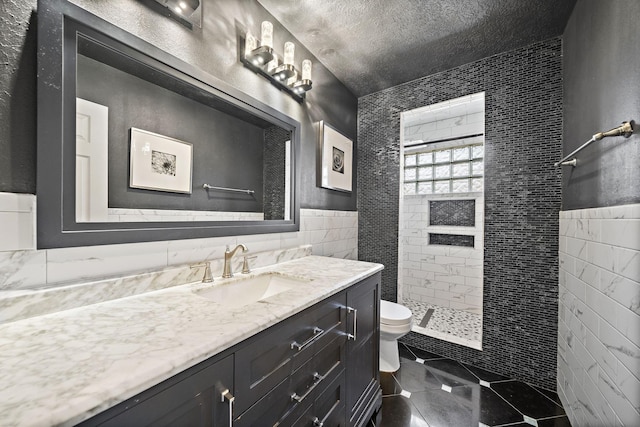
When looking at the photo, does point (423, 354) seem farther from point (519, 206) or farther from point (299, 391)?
point (299, 391)

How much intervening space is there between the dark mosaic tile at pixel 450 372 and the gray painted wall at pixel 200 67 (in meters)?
1.56

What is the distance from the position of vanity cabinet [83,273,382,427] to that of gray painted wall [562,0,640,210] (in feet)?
3.92

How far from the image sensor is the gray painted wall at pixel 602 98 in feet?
3.32

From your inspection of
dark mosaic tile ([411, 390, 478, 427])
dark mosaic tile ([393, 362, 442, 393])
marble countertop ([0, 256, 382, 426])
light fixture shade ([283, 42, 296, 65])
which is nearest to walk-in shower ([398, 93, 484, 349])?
dark mosaic tile ([393, 362, 442, 393])

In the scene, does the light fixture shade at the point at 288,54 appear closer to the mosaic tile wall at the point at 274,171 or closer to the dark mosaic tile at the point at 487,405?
the mosaic tile wall at the point at 274,171

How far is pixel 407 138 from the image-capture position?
374 centimetres

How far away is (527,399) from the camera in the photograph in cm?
174

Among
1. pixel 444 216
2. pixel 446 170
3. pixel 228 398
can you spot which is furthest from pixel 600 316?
pixel 446 170

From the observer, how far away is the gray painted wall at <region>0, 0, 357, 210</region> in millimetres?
792

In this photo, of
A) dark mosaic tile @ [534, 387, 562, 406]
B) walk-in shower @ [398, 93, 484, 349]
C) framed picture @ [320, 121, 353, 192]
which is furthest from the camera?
walk-in shower @ [398, 93, 484, 349]

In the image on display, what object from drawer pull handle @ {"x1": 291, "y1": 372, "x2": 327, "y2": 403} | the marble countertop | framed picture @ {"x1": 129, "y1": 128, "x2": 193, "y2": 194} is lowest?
drawer pull handle @ {"x1": 291, "y1": 372, "x2": 327, "y2": 403}

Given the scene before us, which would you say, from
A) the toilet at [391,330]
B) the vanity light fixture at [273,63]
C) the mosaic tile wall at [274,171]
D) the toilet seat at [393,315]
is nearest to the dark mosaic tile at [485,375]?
the toilet at [391,330]

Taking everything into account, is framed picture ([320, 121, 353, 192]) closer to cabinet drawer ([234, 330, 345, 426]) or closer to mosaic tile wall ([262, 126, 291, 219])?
mosaic tile wall ([262, 126, 291, 219])

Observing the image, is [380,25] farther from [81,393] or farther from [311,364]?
[81,393]
